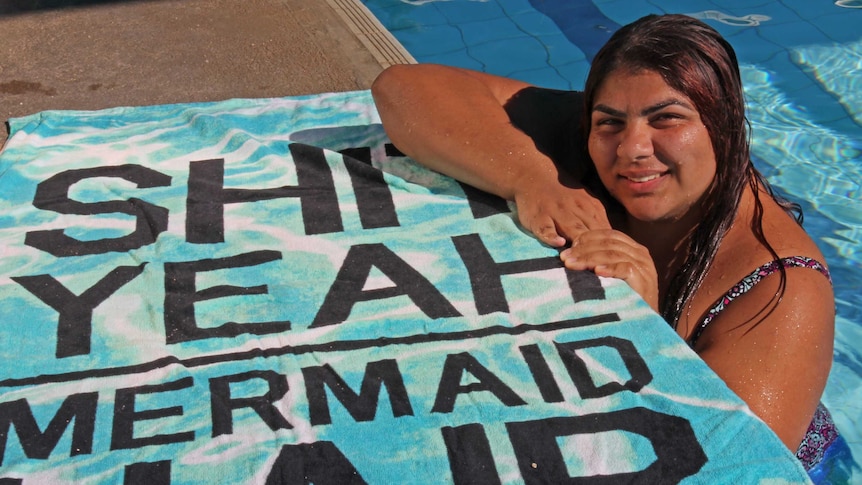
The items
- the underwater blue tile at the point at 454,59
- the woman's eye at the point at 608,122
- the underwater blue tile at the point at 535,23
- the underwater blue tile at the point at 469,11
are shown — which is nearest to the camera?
the woman's eye at the point at 608,122

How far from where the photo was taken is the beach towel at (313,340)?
1.97 metres

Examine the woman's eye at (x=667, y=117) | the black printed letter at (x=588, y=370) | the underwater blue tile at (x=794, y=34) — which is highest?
the woman's eye at (x=667, y=117)

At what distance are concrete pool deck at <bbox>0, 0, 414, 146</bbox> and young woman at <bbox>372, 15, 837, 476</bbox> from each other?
146 cm

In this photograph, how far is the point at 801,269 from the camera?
223 centimetres

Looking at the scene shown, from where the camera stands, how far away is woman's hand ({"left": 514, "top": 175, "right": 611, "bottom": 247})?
2.59 metres

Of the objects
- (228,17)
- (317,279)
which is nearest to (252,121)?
(317,279)

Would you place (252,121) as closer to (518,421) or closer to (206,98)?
(206,98)

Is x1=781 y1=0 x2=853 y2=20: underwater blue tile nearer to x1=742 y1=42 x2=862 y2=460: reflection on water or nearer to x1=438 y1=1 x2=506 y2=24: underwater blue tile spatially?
x1=742 y1=42 x2=862 y2=460: reflection on water

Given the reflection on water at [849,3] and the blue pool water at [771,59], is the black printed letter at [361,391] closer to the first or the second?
the blue pool water at [771,59]

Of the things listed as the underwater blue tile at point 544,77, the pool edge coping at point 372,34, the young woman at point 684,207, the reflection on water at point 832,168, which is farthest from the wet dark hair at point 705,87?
the underwater blue tile at point 544,77

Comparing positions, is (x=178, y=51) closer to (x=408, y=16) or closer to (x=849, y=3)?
(x=408, y=16)

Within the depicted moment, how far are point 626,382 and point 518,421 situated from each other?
29 cm

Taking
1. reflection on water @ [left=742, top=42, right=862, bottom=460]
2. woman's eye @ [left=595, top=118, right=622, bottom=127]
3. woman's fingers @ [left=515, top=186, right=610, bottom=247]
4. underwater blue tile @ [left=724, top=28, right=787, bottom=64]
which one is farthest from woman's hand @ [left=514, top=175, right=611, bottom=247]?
underwater blue tile @ [left=724, top=28, right=787, bottom=64]

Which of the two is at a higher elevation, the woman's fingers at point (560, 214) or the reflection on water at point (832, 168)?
the woman's fingers at point (560, 214)
